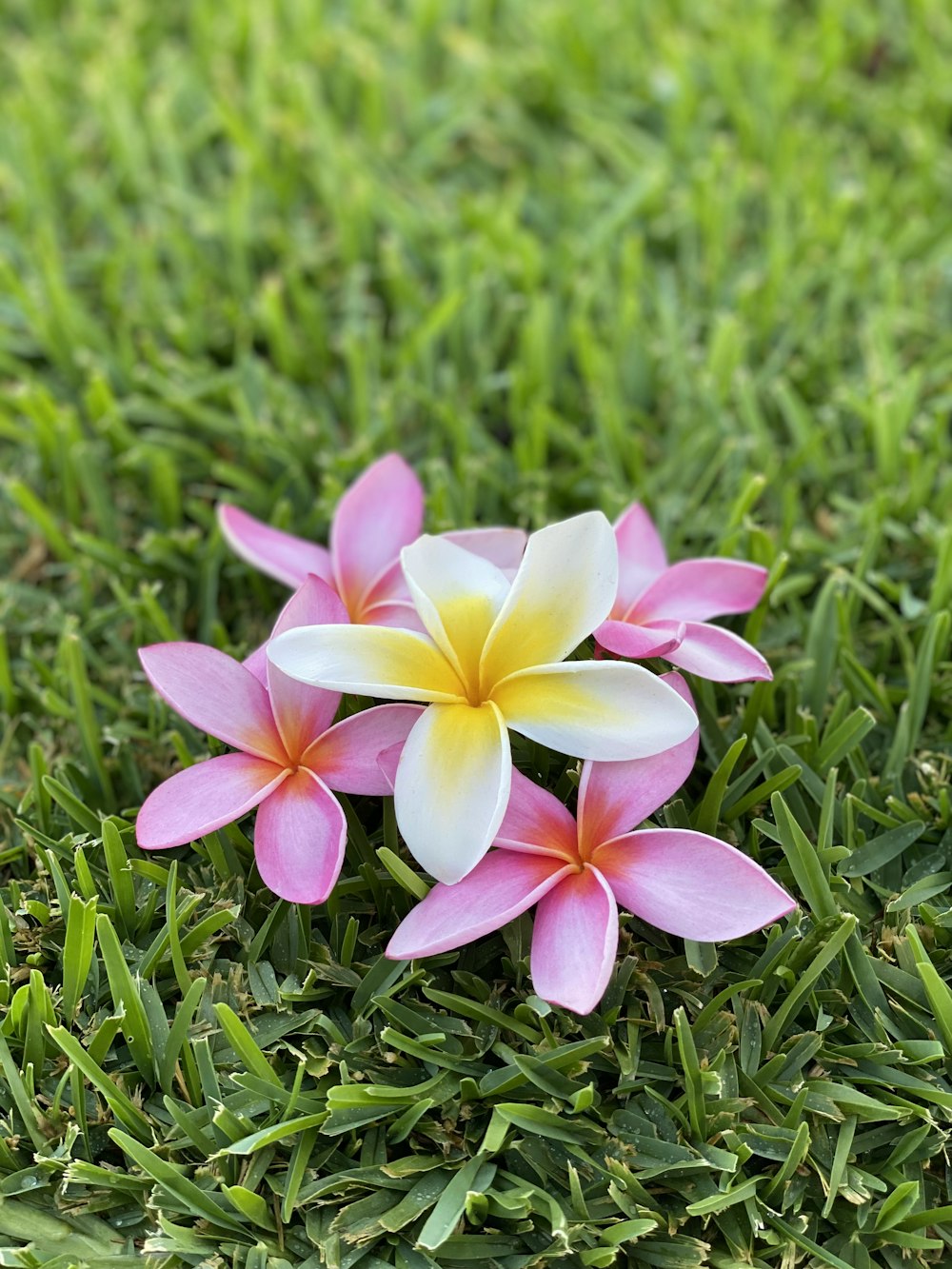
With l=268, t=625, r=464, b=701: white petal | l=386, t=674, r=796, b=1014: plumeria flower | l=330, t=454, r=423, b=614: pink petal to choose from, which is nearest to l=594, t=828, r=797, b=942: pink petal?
l=386, t=674, r=796, b=1014: plumeria flower

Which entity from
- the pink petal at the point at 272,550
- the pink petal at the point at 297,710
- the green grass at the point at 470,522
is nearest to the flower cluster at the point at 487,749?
the pink petal at the point at 297,710

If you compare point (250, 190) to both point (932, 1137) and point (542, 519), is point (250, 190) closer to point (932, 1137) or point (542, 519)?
point (542, 519)

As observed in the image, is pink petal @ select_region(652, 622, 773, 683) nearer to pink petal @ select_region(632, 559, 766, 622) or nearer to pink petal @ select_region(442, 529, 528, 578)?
pink petal @ select_region(632, 559, 766, 622)

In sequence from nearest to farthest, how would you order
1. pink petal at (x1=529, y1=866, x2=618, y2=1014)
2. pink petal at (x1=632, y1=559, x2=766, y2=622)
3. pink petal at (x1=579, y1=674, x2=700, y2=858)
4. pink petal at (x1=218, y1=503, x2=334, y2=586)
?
1. pink petal at (x1=529, y1=866, x2=618, y2=1014)
2. pink petal at (x1=579, y1=674, x2=700, y2=858)
3. pink petal at (x1=632, y1=559, x2=766, y2=622)
4. pink petal at (x1=218, y1=503, x2=334, y2=586)

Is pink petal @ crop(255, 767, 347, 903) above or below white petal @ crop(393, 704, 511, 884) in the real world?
below

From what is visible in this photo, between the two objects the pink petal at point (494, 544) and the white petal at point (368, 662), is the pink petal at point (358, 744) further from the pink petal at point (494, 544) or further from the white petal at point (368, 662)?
the pink petal at point (494, 544)

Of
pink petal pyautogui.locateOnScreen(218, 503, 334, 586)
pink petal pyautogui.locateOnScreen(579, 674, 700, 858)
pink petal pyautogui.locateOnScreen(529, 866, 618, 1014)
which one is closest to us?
pink petal pyautogui.locateOnScreen(529, 866, 618, 1014)

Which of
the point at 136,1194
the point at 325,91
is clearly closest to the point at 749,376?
the point at 325,91

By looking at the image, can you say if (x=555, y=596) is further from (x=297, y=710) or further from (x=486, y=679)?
(x=297, y=710)
